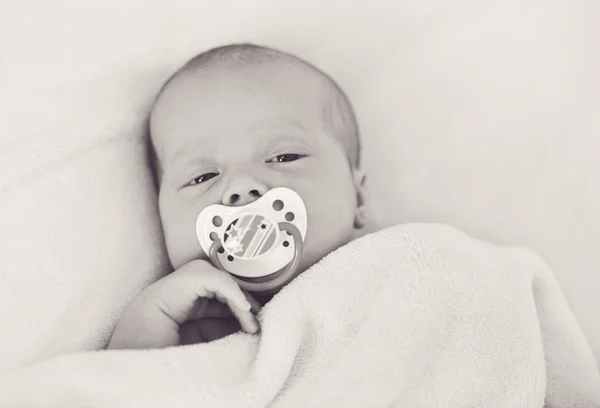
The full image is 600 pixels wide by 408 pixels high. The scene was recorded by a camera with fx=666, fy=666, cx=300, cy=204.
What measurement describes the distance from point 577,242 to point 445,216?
10.0 inches

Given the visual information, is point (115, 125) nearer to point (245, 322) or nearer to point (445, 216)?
point (245, 322)

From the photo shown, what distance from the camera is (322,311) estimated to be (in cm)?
94

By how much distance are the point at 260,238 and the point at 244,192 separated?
8 cm

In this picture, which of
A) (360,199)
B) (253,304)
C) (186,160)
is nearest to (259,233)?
(253,304)

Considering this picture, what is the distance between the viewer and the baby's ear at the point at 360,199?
4.04ft

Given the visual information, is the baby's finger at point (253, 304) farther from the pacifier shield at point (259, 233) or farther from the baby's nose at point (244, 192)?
the baby's nose at point (244, 192)

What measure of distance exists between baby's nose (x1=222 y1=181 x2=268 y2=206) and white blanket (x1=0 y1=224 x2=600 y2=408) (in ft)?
0.48

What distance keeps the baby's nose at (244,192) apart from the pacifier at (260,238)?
1 centimetres

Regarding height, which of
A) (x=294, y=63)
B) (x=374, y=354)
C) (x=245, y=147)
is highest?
(x=294, y=63)

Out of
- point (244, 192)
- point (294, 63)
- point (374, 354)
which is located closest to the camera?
point (374, 354)

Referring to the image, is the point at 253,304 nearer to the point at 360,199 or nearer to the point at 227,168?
the point at 227,168

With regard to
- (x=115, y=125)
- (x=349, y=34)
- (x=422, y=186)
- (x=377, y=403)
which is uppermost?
(x=349, y=34)

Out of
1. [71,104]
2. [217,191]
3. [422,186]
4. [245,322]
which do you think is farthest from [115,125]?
[422,186]

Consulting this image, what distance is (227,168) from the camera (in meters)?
1.07
